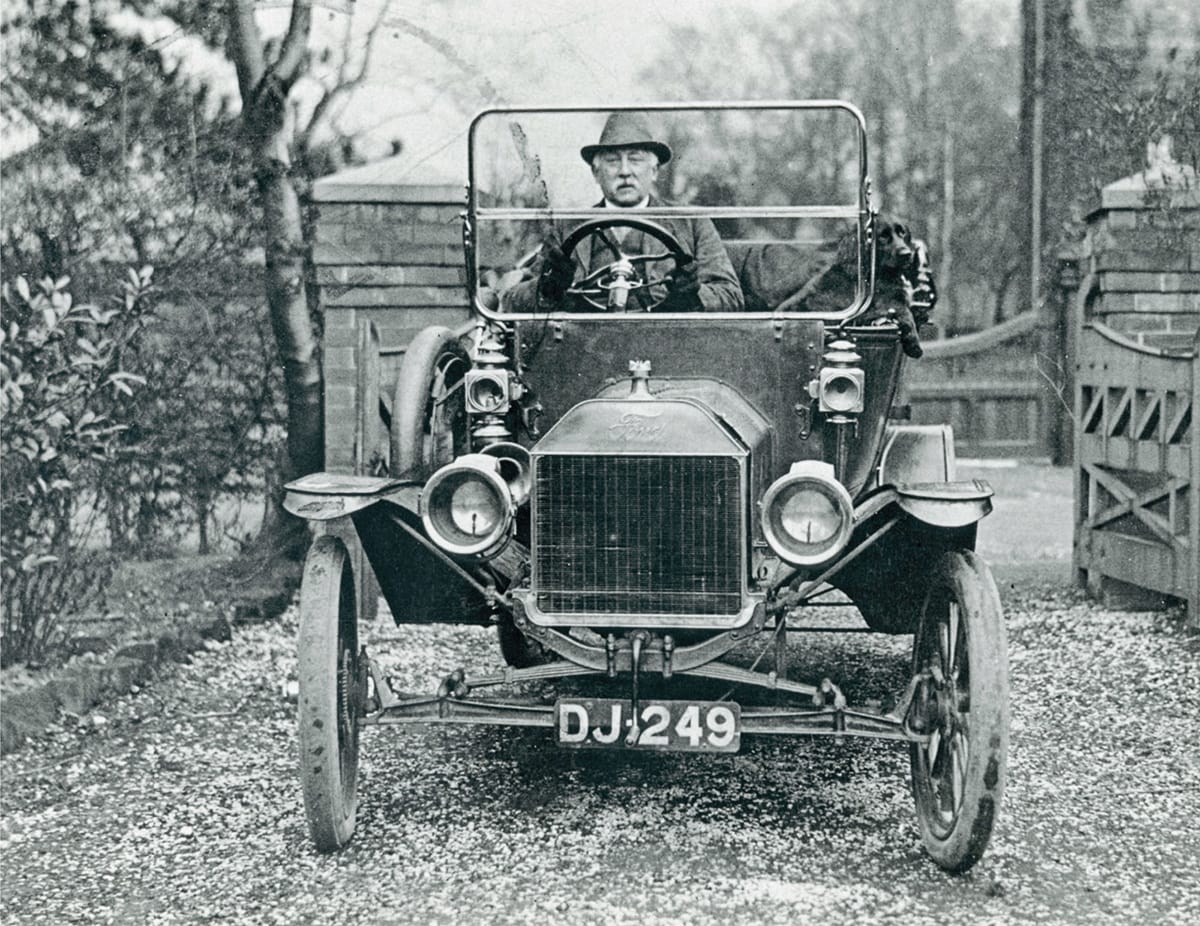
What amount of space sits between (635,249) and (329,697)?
2.02m

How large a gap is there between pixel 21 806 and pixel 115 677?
1.03 metres

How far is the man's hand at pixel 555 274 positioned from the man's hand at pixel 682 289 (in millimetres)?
311

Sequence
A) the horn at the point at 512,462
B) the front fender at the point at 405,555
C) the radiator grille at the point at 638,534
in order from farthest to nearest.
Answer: the horn at the point at 512,462 < the front fender at the point at 405,555 < the radiator grille at the point at 638,534

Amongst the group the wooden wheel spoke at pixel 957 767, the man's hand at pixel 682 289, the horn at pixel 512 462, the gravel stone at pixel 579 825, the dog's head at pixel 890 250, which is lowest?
the gravel stone at pixel 579 825

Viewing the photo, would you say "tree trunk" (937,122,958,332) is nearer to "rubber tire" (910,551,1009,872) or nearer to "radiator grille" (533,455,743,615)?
"rubber tire" (910,551,1009,872)

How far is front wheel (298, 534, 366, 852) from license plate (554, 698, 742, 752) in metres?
0.56

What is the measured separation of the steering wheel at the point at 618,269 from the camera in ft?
13.0

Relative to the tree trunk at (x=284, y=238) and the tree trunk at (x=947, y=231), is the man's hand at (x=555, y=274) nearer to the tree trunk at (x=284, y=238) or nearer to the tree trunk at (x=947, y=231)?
the tree trunk at (x=284, y=238)

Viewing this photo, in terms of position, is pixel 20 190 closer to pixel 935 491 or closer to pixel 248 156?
pixel 248 156

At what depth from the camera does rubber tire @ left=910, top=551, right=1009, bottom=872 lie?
3.08 metres

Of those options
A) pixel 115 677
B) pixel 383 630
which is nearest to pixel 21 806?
pixel 115 677

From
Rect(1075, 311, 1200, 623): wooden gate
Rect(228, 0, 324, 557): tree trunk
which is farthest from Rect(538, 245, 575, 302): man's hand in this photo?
Rect(1075, 311, 1200, 623): wooden gate

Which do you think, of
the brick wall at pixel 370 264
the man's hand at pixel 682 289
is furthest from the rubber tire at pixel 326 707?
the brick wall at pixel 370 264

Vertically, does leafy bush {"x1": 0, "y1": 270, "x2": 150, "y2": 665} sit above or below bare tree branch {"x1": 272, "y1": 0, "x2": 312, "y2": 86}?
below
